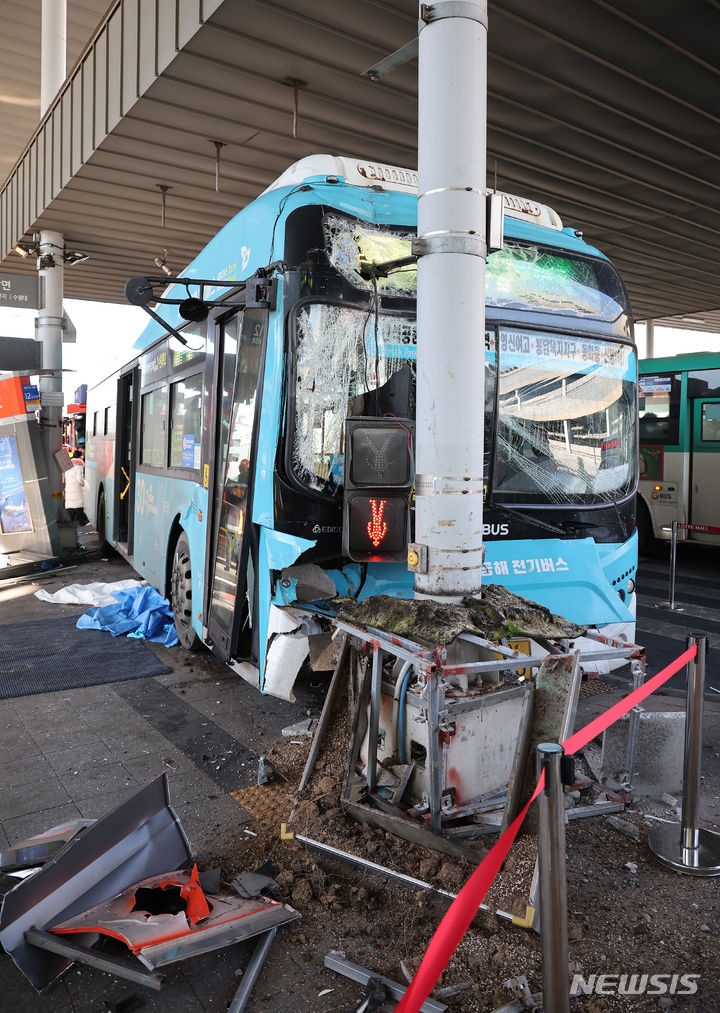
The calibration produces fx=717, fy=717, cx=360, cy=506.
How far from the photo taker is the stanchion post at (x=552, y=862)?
208cm

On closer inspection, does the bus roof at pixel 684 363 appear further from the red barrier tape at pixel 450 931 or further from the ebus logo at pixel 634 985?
the red barrier tape at pixel 450 931

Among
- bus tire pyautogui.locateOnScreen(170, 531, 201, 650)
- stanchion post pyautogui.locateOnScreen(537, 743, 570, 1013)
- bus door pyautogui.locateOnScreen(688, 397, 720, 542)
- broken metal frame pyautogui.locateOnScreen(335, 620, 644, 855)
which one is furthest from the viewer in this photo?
bus door pyautogui.locateOnScreen(688, 397, 720, 542)

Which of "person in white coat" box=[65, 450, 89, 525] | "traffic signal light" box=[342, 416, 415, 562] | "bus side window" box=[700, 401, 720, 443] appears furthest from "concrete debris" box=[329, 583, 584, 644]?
"person in white coat" box=[65, 450, 89, 525]

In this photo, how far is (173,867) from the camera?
3057 mm

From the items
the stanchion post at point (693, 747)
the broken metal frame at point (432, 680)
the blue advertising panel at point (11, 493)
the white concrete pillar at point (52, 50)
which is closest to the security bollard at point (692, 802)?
the stanchion post at point (693, 747)

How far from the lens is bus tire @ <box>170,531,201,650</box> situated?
642cm

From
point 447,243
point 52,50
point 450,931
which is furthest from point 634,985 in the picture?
point 52,50

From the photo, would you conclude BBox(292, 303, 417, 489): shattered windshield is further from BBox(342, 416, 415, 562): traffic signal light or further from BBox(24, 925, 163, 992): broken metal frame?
BBox(24, 925, 163, 992): broken metal frame

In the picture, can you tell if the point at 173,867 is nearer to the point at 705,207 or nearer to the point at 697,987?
the point at 697,987

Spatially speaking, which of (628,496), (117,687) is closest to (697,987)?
(628,496)

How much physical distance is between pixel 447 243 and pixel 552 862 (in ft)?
9.08

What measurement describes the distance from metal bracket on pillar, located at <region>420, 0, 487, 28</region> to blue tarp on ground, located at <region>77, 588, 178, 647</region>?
5534mm

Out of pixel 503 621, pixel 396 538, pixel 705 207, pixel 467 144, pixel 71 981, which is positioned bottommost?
pixel 71 981

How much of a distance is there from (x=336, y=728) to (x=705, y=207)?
406 inches
